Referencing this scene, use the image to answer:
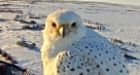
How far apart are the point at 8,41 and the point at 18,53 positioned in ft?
6.49

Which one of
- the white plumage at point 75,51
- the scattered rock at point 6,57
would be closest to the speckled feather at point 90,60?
the white plumage at point 75,51

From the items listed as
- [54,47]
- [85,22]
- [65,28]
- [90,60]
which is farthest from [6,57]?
[85,22]

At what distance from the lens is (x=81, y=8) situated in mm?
24594

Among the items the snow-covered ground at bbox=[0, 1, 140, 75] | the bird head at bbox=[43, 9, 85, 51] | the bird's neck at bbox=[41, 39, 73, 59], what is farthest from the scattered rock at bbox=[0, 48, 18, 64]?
the bird head at bbox=[43, 9, 85, 51]

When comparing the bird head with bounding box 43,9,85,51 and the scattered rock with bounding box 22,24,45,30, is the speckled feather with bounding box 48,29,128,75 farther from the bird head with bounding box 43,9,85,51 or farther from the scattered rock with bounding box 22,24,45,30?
the scattered rock with bounding box 22,24,45,30

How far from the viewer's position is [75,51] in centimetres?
368

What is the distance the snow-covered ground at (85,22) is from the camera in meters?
10.2

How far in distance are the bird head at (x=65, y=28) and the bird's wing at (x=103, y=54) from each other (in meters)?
0.08

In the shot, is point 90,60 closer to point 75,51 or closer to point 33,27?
point 75,51

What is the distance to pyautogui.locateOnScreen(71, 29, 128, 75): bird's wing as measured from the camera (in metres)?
3.58

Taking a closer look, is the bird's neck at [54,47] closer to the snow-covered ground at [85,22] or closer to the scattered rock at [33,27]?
the snow-covered ground at [85,22]

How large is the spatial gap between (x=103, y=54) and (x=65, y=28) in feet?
1.21

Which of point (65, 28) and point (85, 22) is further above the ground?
point (65, 28)

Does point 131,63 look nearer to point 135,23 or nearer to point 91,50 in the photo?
point 91,50
